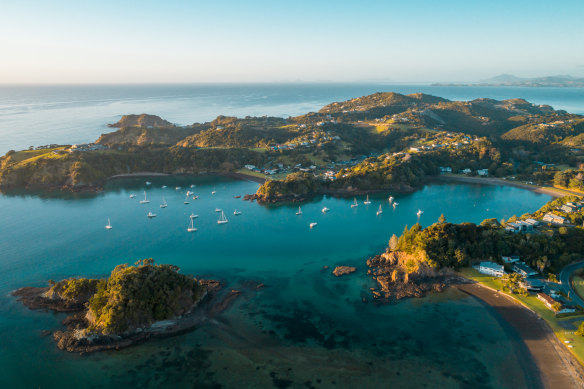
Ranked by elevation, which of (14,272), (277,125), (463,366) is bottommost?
(463,366)

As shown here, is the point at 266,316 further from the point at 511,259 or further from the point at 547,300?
the point at 511,259

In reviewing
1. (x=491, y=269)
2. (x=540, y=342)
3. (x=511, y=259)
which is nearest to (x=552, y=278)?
(x=511, y=259)

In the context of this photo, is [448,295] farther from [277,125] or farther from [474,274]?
[277,125]

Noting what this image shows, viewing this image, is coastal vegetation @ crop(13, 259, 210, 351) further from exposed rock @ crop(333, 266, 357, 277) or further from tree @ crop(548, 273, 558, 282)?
tree @ crop(548, 273, 558, 282)

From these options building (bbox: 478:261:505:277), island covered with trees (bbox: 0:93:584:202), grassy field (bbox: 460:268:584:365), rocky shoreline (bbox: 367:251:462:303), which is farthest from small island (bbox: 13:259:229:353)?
island covered with trees (bbox: 0:93:584:202)

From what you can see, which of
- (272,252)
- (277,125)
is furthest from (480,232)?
(277,125)

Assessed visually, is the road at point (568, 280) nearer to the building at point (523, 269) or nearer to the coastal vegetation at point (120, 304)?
the building at point (523, 269)
